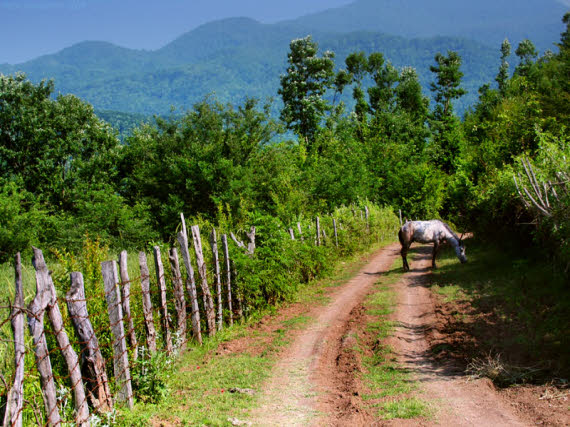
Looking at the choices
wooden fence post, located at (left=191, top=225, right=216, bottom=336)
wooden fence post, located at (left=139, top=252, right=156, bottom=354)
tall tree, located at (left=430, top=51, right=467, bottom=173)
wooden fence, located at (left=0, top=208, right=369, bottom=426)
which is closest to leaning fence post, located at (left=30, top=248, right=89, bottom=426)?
wooden fence, located at (left=0, top=208, right=369, bottom=426)

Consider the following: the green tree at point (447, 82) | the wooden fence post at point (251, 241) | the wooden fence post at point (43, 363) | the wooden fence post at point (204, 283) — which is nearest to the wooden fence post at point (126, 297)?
the wooden fence post at point (43, 363)

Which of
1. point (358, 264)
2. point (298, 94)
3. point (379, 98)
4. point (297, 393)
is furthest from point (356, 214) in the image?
point (379, 98)

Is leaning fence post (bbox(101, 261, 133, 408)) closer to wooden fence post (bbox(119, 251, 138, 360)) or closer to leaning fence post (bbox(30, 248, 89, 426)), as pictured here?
wooden fence post (bbox(119, 251, 138, 360))

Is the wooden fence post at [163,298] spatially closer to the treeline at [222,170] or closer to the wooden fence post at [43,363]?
the wooden fence post at [43,363]

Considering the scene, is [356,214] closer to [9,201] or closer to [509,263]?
[509,263]

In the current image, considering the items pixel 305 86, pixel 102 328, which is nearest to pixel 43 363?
pixel 102 328

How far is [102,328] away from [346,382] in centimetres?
367

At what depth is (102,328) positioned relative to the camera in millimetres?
6141

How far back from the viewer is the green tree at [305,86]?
45406mm

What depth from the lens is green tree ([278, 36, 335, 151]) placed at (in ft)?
149

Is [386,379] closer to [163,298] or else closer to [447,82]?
[163,298]

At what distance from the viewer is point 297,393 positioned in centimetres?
686

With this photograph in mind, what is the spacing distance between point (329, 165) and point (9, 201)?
1743 centimetres

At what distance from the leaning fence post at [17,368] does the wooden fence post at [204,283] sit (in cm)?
497
